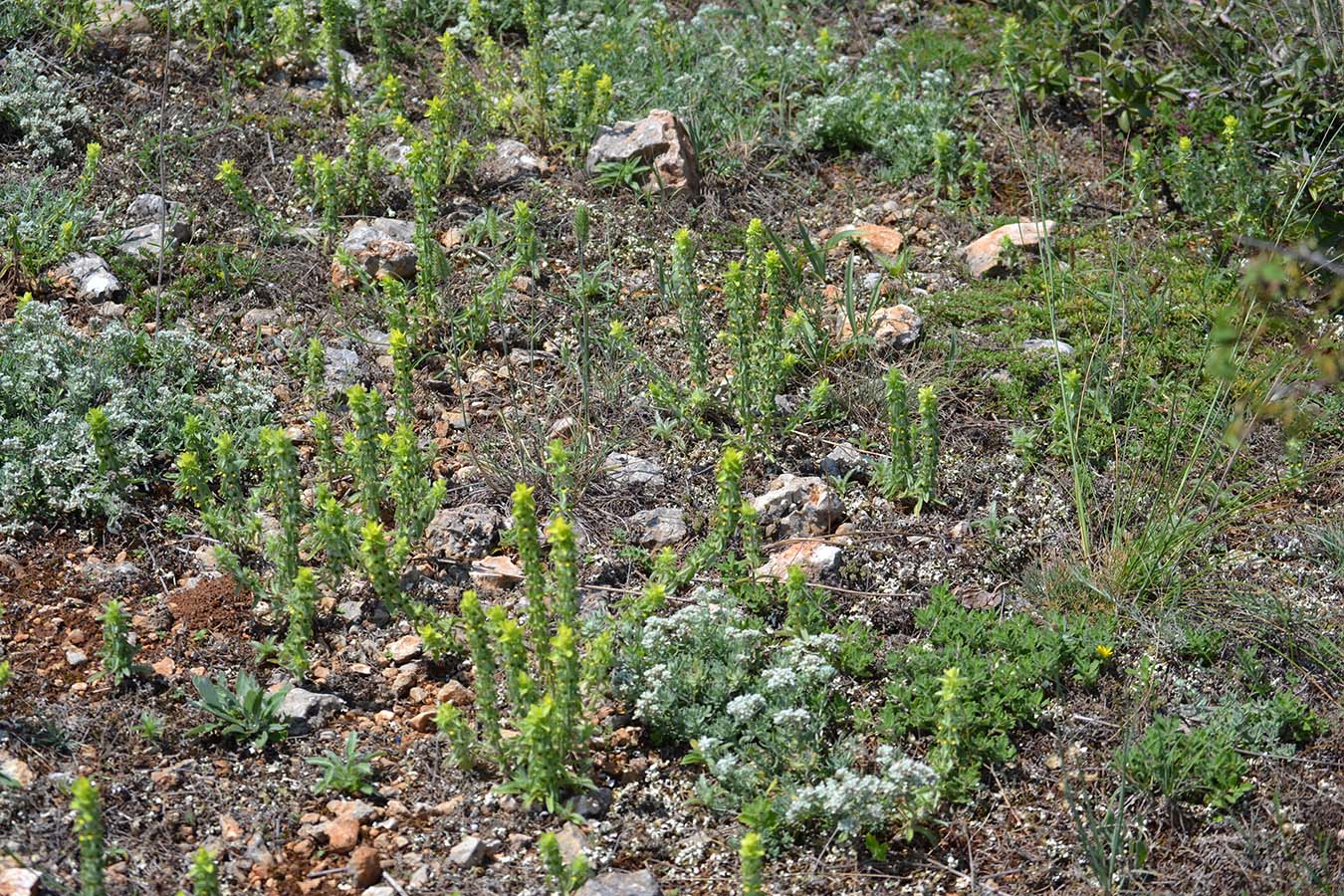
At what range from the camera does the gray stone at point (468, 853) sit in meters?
3.21

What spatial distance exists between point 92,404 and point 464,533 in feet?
4.37

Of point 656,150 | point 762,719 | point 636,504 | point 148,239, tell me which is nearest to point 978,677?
point 762,719

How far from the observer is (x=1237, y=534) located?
427 centimetres

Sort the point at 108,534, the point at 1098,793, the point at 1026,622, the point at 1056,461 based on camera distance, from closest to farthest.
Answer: the point at 1098,793 → the point at 1026,622 → the point at 108,534 → the point at 1056,461

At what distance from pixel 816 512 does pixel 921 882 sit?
1.29 meters

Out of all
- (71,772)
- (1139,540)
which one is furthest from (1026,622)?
(71,772)

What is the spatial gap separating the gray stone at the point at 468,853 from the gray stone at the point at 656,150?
3.09m

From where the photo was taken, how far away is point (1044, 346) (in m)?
4.95

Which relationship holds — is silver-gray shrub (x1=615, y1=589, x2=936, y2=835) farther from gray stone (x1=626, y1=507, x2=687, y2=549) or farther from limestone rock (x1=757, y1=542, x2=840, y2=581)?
gray stone (x1=626, y1=507, x2=687, y2=549)

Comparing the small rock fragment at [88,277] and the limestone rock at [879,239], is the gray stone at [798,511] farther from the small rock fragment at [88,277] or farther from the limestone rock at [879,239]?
the small rock fragment at [88,277]

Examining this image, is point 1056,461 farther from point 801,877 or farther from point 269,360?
point 269,360

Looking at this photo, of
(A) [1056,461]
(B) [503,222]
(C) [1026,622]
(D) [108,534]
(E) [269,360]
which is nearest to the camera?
(C) [1026,622]

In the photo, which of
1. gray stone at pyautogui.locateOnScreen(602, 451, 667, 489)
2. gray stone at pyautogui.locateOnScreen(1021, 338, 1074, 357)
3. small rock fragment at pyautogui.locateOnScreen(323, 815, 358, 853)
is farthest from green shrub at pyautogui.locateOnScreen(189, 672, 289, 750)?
gray stone at pyautogui.locateOnScreen(1021, 338, 1074, 357)

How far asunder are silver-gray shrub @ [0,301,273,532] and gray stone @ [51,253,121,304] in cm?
23
